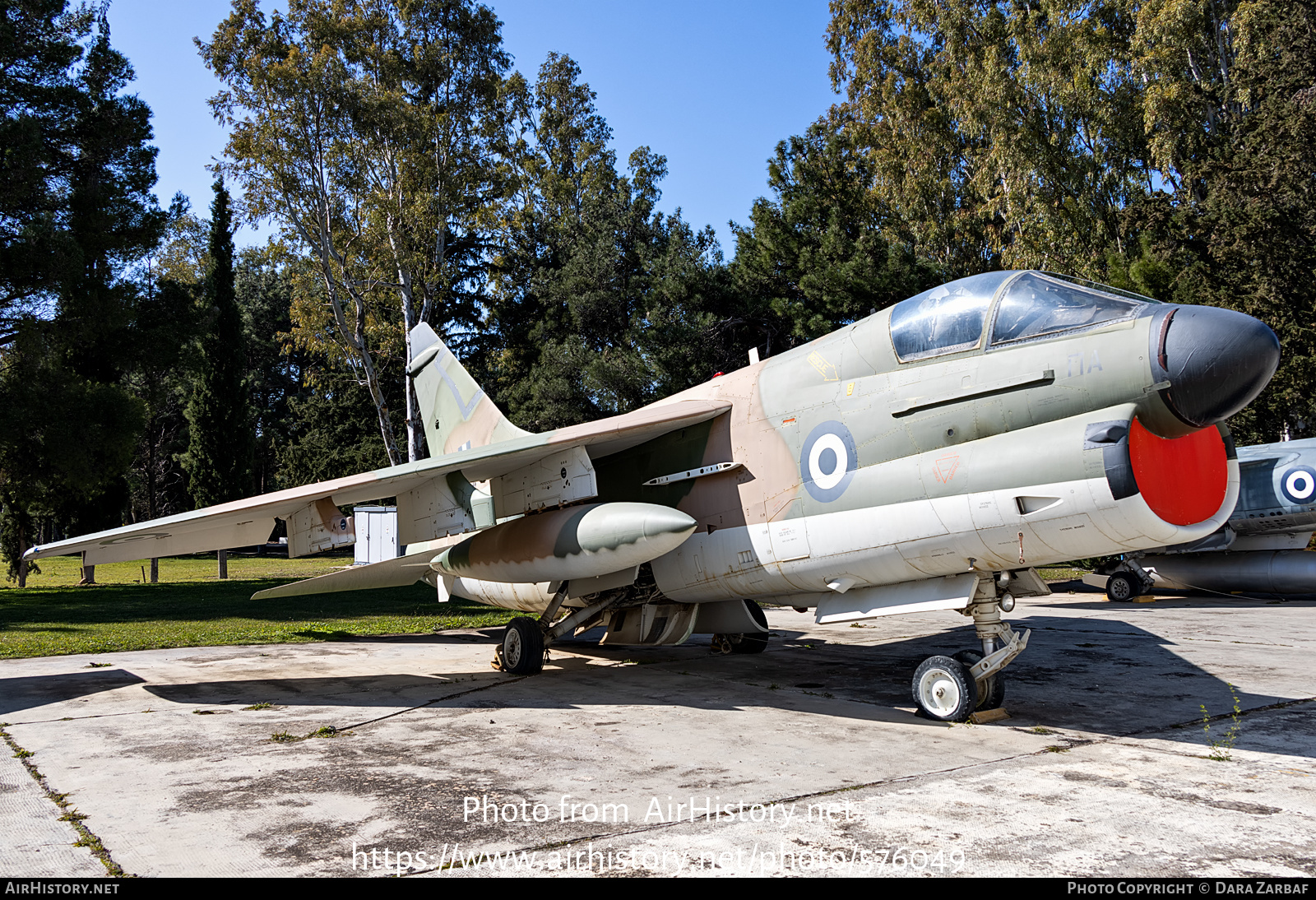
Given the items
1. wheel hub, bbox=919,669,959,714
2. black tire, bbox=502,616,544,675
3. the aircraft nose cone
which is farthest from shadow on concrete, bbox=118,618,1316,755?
the aircraft nose cone

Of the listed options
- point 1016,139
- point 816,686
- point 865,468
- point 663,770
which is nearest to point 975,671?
point 865,468

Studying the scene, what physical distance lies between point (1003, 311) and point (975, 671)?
2.84 m

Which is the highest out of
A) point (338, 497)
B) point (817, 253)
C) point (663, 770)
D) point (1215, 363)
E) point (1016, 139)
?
point (1016, 139)

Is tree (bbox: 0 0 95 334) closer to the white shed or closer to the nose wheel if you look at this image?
the white shed

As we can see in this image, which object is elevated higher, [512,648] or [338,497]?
[338,497]

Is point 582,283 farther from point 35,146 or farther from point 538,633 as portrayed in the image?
point 538,633

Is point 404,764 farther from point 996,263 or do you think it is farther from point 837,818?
point 996,263

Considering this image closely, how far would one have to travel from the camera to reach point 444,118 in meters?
31.2

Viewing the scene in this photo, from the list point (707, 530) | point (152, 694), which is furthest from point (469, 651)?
point (707, 530)

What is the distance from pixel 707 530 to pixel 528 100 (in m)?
31.5

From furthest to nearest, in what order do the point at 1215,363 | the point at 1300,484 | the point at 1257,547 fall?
the point at 1257,547, the point at 1300,484, the point at 1215,363

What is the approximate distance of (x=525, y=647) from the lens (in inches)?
361

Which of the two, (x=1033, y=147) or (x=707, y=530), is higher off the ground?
(x=1033, y=147)

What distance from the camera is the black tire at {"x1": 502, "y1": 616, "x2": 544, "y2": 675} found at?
9.16 meters
